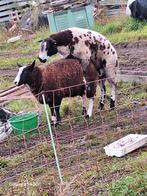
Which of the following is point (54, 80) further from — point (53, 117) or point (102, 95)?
point (102, 95)

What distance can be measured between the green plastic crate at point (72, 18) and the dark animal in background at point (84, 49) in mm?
8601

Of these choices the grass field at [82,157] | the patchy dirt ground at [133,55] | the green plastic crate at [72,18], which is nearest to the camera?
the grass field at [82,157]

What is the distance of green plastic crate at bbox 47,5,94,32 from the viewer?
19.7 meters

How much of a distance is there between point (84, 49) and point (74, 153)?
2838 millimetres

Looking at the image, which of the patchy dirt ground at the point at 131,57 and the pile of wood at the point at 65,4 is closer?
the patchy dirt ground at the point at 131,57

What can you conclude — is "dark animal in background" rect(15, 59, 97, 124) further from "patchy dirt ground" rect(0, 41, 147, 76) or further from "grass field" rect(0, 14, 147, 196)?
"patchy dirt ground" rect(0, 41, 147, 76)

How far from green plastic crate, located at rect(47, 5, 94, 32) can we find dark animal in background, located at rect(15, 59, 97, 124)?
9130mm

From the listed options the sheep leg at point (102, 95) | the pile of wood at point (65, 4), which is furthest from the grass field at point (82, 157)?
the pile of wood at point (65, 4)

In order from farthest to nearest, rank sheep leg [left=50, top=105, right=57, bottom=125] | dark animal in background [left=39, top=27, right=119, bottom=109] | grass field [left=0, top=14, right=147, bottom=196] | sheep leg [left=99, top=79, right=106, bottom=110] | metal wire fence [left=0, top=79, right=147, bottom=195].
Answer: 1. sheep leg [left=99, top=79, right=106, bottom=110]
2. dark animal in background [left=39, top=27, right=119, bottom=109]
3. sheep leg [left=50, top=105, right=57, bottom=125]
4. metal wire fence [left=0, top=79, right=147, bottom=195]
5. grass field [left=0, top=14, right=147, bottom=196]

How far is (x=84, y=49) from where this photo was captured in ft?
35.7

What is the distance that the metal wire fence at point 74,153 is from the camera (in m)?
7.02

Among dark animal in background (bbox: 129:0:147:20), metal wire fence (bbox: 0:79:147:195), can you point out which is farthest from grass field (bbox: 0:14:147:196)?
dark animal in background (bbox: 129:0:147:20)

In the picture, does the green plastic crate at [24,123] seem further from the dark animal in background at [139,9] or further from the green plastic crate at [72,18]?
the green plastic crate at [72,18]

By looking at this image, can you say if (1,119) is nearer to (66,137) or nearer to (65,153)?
(66,137)
